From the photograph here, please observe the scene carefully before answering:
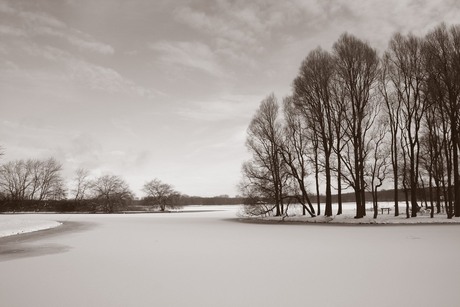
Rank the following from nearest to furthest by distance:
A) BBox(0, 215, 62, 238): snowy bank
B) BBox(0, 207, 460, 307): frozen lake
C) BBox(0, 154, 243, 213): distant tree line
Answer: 1. BBox(0, 207, 460, 307): frozen lake
2. BBox(0, 215, 62, 238): snowy bank
3. BBox(0, 154, 243, 213): distant tree line

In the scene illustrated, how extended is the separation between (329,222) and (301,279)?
21684 mm

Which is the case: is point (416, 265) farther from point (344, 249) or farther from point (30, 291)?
point (30, 291)

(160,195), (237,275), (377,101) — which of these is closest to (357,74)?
(377,101)

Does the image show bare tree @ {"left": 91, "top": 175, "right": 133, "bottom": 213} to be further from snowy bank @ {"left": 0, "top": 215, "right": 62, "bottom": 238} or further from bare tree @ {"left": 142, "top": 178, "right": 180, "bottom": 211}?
snowy bank @ {"left": 0, "top": 215, "right": 62, "bottom": 238}

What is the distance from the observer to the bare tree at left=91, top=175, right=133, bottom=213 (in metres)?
75.8

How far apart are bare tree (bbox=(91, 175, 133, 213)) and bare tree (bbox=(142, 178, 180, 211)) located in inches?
224

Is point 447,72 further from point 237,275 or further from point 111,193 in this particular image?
point 111,193

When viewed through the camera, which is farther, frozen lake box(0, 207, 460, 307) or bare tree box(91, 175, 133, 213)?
Answer: bare tree box(91, 175, 133, 213)

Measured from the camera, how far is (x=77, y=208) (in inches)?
3017

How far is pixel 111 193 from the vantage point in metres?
77.6

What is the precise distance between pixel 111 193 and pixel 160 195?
11.8 metres

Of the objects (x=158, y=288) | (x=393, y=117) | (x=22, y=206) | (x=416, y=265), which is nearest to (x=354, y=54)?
(x=393, y=117)

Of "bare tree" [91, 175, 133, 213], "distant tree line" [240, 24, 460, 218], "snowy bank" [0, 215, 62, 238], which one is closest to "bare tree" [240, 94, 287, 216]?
"distant tree line" [240, 24, 460, 218]

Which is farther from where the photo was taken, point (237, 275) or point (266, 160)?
point (266, 160)
